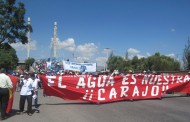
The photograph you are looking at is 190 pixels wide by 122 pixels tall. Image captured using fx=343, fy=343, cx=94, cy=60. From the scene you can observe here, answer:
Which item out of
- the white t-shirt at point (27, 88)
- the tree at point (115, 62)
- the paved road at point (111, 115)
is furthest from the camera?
→ the tree at point (115, 62)

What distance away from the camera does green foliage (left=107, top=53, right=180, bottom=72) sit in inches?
2931

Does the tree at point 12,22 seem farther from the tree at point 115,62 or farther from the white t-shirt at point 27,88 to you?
the tree at point 115,62

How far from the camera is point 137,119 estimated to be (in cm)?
1119

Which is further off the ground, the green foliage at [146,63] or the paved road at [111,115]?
the green foliage at [146,63]

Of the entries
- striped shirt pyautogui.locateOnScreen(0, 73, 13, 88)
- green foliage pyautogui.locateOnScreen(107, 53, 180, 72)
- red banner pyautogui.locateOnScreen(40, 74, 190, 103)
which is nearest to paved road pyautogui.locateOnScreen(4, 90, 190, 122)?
striped shirt pyautogui.locateOnScreen(0, 73, 13, 88)

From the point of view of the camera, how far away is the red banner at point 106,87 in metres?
15.9

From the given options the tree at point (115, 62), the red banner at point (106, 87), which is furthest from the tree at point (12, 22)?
the tree at point (115, 62)

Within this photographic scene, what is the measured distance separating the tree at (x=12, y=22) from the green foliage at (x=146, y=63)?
34.2 metres

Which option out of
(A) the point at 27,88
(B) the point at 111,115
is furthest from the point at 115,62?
(B) the point at 111,115

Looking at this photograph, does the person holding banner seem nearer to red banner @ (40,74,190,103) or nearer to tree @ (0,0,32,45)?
red banner @ (40,74,190,103)

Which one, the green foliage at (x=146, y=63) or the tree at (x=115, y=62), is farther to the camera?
the tree at (x=115, y=62)

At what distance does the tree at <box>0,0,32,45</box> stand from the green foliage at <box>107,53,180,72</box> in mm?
34179

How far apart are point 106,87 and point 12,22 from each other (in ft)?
103

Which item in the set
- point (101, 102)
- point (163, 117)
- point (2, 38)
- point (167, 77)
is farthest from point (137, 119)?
point (2, 38)
